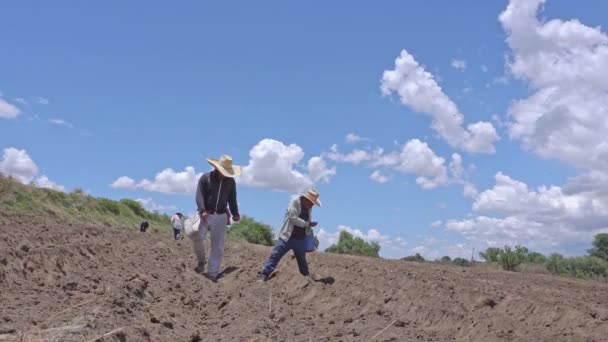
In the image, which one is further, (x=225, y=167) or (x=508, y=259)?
(x=508, y=259)

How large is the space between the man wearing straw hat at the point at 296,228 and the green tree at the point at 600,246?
1247 inches

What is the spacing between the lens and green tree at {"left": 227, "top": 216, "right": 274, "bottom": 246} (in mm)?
48125

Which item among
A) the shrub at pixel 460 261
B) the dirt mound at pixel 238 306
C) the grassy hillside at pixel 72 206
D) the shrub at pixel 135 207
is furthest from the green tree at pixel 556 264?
the shrub at pixel 135 207

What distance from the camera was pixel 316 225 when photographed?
35.1 feet

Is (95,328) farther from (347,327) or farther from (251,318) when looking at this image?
(347,327)

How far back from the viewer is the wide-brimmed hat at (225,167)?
1080cm

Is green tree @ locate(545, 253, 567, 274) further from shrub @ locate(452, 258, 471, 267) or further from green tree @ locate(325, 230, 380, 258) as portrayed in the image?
green tree @ locate(325, 230, 380, 258)

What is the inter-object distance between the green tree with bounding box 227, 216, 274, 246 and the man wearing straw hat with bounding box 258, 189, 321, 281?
35595 millimetres

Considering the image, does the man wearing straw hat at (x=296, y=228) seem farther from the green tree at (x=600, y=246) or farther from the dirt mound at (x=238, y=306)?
the green tree at (x=600, y=246)

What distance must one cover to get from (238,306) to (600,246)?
3758 centimetres

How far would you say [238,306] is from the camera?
27.9 ft

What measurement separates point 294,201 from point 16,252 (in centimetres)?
407

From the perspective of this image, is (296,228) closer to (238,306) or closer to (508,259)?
(238,306)

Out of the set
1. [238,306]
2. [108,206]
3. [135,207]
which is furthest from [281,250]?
[135,207]
